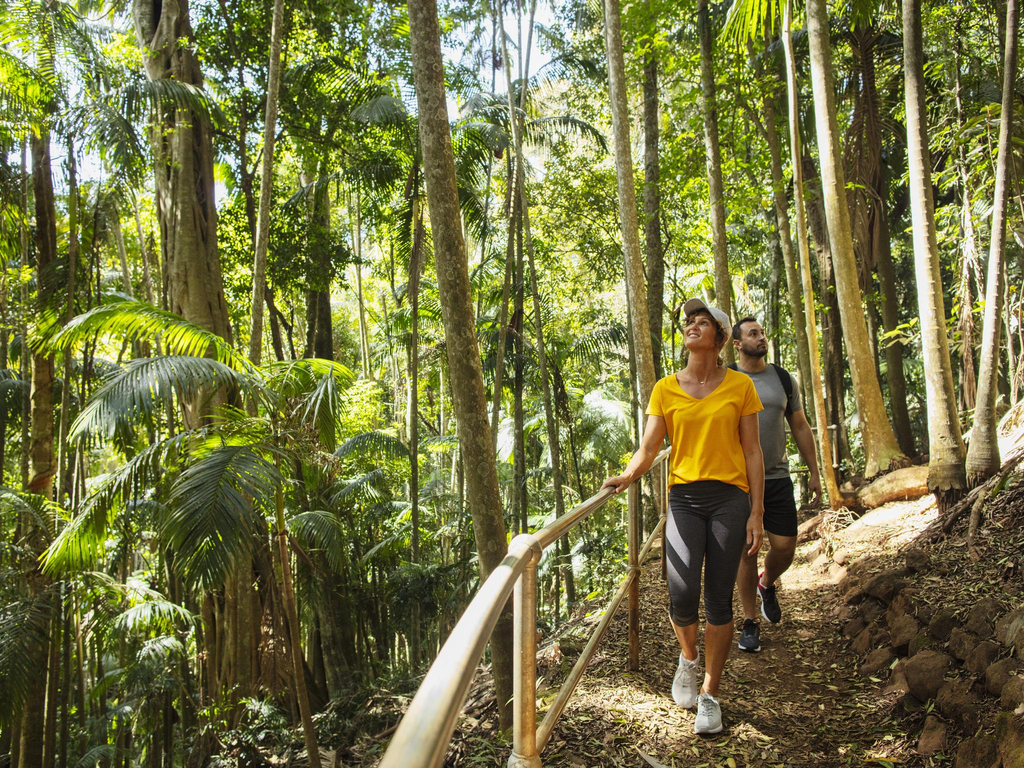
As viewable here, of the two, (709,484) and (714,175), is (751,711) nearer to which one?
(709,484)

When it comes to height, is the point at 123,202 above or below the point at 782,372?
above

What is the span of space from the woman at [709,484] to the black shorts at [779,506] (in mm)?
1050

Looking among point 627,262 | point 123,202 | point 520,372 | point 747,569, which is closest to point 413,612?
point 520,372

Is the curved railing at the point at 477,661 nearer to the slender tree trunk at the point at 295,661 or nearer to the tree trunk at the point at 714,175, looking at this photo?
the slender tree trunk at the point at 295,661

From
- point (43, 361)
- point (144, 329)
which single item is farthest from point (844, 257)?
point (43, 361)

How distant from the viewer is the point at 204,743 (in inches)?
297

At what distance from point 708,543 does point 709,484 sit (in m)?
0.25

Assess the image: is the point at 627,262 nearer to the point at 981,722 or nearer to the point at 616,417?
the point at 981,722

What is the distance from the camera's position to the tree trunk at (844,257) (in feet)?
23.3

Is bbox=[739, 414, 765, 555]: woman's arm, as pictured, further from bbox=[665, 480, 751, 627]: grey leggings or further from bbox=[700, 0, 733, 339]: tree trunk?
bbox=[700, 0, 733, 339]: tree trunk

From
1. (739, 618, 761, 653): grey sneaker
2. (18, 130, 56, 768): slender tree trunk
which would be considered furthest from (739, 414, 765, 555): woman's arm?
(18, 130, 56, 768): slender tree trunk

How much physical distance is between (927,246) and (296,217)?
9.07 m

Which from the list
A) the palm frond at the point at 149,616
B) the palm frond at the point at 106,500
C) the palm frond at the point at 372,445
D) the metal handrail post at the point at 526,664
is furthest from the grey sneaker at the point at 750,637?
the palm frond at the point at 372,445

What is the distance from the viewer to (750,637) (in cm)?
414
